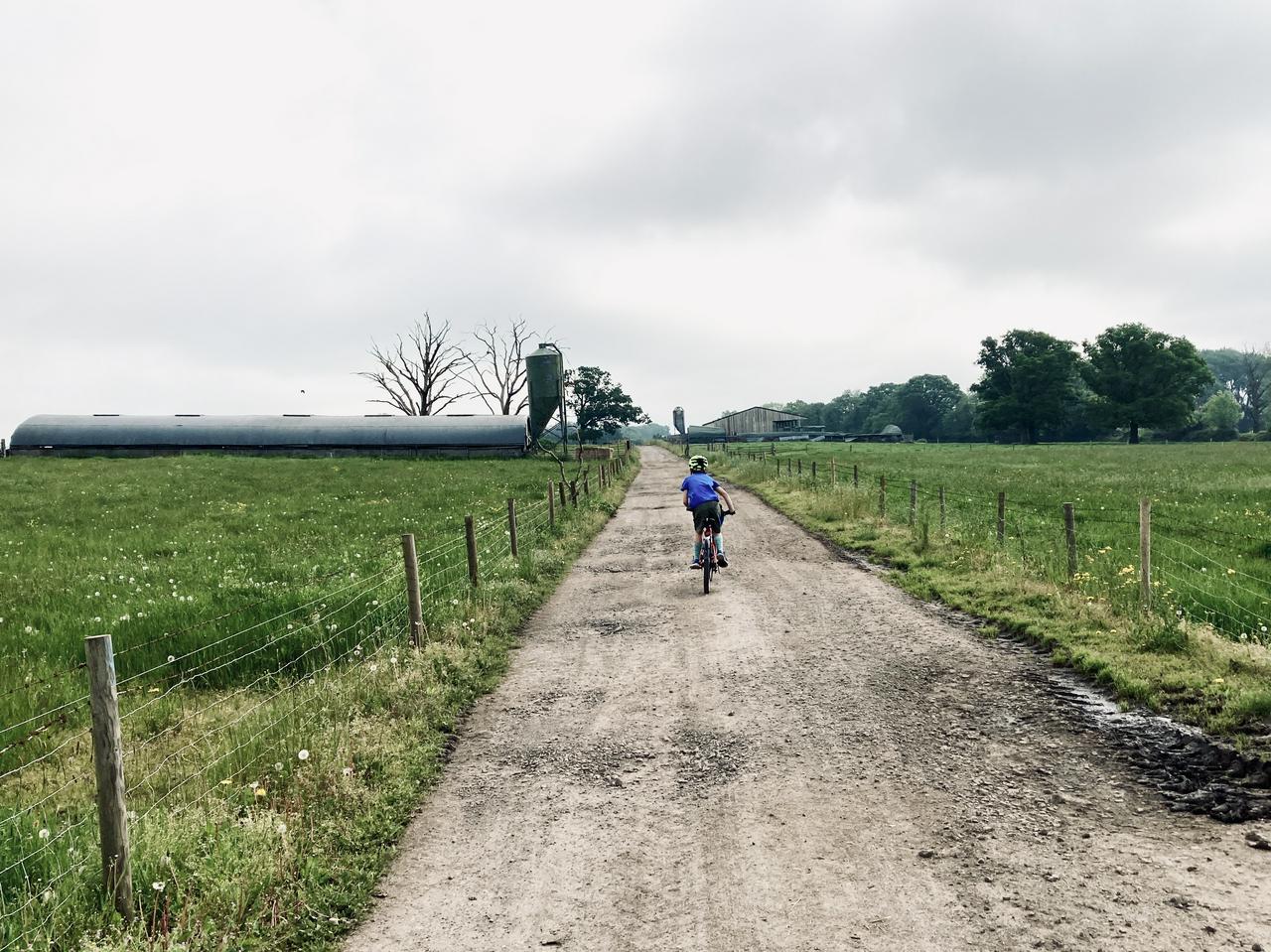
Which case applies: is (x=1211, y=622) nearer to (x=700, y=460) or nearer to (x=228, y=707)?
(x=700, y=460)

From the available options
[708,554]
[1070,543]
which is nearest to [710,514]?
[708,554]

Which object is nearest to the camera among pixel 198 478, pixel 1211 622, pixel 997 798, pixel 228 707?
pixel 997 798

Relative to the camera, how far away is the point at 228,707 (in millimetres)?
7277

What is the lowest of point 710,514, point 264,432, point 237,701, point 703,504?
point 237,701

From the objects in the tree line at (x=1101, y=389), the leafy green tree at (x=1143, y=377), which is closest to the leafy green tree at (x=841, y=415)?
the tree line at (x=1101, y=389)

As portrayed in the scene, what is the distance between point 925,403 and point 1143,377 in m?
54.4

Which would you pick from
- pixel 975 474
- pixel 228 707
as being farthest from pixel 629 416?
pixel 228 707

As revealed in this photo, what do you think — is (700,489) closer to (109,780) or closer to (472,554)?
(472,554)

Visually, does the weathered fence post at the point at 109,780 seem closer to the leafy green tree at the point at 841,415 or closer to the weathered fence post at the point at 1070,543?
the weathered fence post at the point at 1070,543

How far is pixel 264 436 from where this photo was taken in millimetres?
60031

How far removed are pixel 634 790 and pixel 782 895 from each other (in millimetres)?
1622

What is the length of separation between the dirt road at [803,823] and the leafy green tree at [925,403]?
457 feet

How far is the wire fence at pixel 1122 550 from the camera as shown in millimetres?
9023

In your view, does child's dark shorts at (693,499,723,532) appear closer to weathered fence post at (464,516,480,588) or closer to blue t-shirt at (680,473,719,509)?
blue t-shirt at (680,473,719,509)
